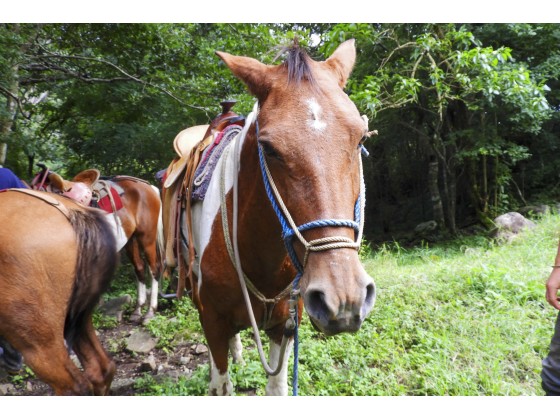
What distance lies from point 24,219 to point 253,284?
1439mm

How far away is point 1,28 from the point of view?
3.75 meters

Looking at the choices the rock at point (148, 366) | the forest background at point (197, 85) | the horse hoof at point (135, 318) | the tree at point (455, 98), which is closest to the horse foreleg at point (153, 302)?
the horse hoof at point (135, 318)

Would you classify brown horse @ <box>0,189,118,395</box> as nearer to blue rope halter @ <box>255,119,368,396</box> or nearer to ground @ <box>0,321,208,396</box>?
ground @ <box>0,321,208,396</box>

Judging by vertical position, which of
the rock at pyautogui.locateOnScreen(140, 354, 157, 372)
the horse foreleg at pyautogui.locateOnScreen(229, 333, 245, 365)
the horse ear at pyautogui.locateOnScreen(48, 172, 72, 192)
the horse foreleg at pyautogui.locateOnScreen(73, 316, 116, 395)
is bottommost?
the rock at pyautogui.locateOnScreen(140, 354, 157, 372)

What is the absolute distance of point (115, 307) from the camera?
536cm

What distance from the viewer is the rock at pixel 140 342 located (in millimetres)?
4027

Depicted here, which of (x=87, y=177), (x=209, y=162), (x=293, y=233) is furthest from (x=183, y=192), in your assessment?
(x=87, y=177)

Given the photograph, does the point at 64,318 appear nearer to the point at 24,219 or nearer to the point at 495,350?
the point at 24,219

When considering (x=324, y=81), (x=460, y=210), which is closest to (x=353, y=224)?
(x=324, y=81)

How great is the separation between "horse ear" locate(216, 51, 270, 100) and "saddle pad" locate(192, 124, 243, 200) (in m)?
0.79

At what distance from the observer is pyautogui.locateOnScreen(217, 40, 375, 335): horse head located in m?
1.16

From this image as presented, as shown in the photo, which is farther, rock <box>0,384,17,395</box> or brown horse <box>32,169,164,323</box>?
brown horse <box>32,169,164,323</box>

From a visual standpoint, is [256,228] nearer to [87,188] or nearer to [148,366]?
[148,366]

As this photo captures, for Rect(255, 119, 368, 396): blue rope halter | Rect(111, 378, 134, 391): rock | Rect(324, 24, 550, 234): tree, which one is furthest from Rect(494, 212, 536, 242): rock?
Rect(255, 119, 368, 396): blue rope halter
